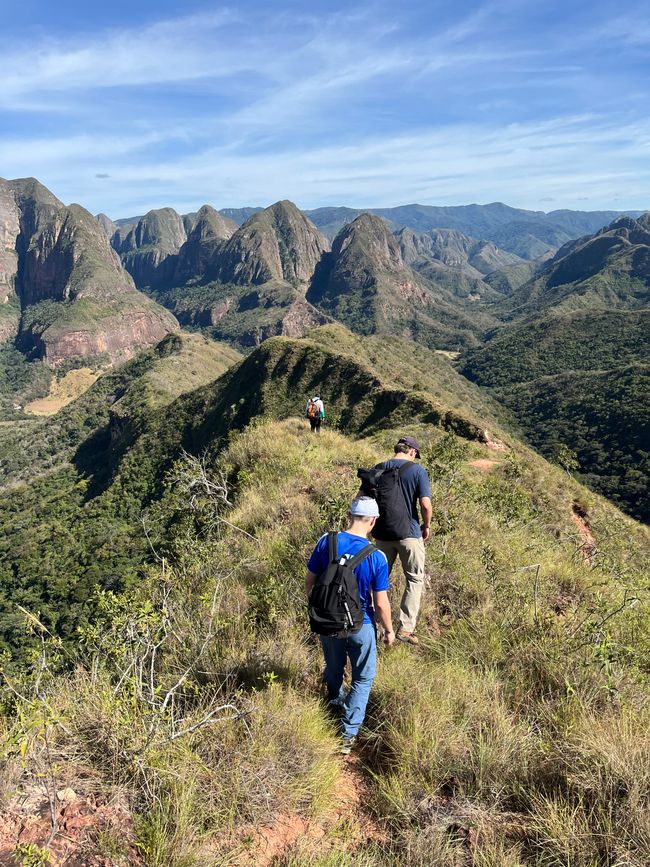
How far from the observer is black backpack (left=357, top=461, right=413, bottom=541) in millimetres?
4961

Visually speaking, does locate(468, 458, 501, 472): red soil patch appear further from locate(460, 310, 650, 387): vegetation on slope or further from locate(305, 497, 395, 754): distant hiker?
locate(460, 310, 650, 387): vegetation on slope

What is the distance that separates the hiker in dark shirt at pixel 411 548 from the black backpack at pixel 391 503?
0.10 metres

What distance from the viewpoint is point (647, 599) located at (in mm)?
5363

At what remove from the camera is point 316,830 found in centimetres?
297

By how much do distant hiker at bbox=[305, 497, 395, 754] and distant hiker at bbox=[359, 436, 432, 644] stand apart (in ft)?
3.33

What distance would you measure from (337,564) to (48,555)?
4178cm

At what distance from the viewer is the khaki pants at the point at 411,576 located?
4988 mm

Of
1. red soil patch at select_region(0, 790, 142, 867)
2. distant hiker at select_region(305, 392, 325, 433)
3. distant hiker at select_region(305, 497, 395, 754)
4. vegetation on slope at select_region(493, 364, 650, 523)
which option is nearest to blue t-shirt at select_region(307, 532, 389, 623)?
distant hiker at select_region(305, 497, 395, 754)

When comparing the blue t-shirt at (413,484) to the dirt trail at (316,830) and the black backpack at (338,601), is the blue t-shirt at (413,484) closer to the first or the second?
the black backpack at (338,601)

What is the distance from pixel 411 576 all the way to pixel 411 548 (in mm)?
329

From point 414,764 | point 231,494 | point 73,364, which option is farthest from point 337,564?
point 73,364

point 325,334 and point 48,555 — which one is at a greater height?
point 325,334

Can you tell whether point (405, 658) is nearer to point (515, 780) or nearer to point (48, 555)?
point (515, 780)

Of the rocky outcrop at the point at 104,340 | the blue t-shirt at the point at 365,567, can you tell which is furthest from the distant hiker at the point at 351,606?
the rocky outcrop at the point at 104,340
